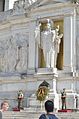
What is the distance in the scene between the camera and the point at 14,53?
76.4 feet

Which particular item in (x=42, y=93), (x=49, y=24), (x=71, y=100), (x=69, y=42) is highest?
(x=49, y=24)

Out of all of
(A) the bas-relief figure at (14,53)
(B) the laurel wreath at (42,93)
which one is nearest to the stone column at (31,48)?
(A) the bas-relief figure at (14,53)

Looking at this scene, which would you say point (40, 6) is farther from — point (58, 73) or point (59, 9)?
point (58, 73)

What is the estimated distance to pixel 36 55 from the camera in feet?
71.4

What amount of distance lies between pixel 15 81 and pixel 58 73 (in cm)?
320

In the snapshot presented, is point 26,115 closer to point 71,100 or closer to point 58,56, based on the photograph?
point 71,100

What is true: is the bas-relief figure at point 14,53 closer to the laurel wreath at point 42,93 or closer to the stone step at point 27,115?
the laurel wreath at point 42,93

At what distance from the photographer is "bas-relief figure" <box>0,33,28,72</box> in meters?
22.7

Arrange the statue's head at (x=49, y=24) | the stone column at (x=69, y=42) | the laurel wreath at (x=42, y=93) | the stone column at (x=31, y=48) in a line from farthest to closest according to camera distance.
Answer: the stone column at (x=31, y=48), the statue's head at (x=49, y=24), the stone column at (x=69, y=42), the laurel wreath at (x=42, y=93)

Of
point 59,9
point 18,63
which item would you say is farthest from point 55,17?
point 18,63

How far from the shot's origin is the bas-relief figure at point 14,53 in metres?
22.7

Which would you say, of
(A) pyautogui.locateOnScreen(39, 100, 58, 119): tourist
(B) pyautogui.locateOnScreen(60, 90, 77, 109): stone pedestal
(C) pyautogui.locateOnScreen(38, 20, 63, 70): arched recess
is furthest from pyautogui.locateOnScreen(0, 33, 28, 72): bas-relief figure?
(A) pyautogui.locateOnScreen(39, 100, 58, 119): tourist

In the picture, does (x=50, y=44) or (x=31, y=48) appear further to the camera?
(x=31, y=48)

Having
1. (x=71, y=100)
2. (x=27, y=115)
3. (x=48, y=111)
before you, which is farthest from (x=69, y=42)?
(x=48, y=111)
